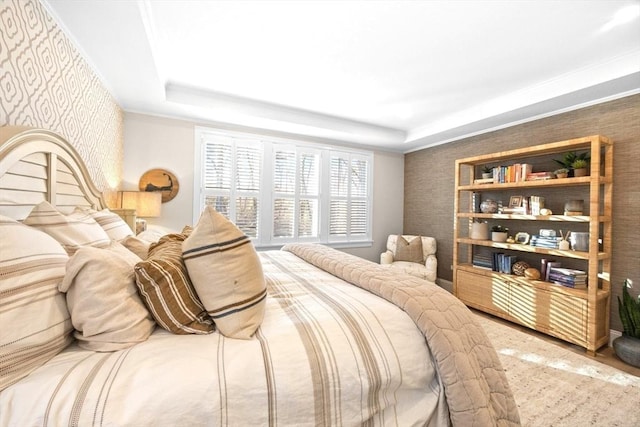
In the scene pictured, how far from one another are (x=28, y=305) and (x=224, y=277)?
52cm

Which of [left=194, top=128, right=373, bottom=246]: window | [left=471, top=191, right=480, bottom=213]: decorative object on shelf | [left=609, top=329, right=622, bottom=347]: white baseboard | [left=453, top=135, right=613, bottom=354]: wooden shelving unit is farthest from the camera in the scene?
[left=194, top=128, right=373, bottom=246]: window

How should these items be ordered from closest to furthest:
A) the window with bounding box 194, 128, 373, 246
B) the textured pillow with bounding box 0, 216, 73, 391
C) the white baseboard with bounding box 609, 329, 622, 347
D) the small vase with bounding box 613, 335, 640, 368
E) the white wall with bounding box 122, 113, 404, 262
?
the textured pillow with bounding box 0, 216, 73, 391
the small vase with bounding box 613, 335, 640, 368
the white baseboard with bounding box 609, 329, 622, 347
the white wall with bounding box 122, 113, 404, 262
the window with bounding box 194, 128, 373, 246

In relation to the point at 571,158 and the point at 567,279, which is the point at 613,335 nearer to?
the point at 567,279

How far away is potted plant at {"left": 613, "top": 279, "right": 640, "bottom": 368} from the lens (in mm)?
2166

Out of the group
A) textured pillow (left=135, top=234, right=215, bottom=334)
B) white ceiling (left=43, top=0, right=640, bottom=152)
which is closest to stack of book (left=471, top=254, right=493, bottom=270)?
white ceiling (left=43, top=0, right=640, bottom=152)

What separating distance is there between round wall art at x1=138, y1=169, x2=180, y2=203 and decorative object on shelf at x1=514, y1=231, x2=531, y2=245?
4.23 m

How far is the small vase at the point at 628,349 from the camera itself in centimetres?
215

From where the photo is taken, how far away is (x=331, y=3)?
1.78m

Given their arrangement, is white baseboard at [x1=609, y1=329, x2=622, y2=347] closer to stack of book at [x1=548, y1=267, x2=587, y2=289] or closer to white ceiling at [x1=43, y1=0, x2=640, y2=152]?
stack of book at [x1=548, y1=267, x2=587, y2=289]

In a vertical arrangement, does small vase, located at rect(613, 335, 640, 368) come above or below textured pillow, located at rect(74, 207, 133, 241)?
below

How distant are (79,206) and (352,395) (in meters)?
2.17

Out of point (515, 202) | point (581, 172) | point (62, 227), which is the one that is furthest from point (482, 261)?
point (62, 227)

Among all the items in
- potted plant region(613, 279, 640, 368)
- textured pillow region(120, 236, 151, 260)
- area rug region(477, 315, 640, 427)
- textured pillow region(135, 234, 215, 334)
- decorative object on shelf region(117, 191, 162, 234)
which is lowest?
area rug region(477, 315, 640, 427)

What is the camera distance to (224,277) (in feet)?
3.29
